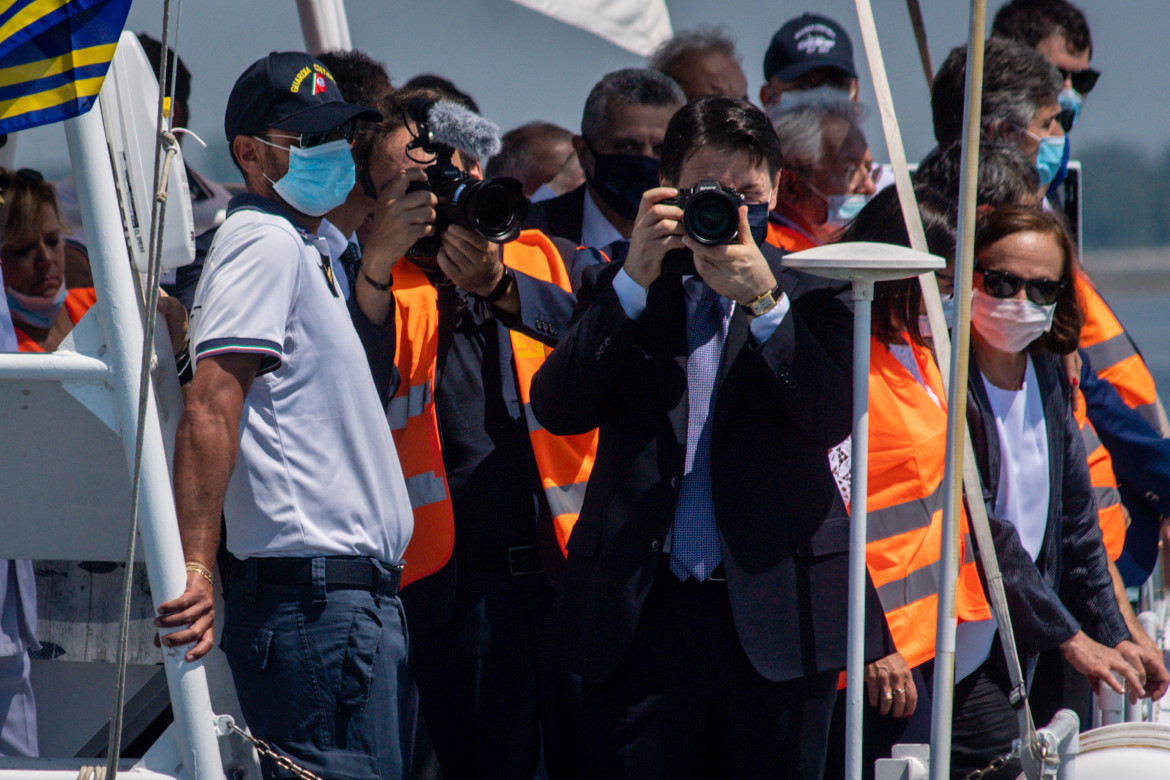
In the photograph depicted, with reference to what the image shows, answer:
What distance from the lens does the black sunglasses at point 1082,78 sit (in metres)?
4.32

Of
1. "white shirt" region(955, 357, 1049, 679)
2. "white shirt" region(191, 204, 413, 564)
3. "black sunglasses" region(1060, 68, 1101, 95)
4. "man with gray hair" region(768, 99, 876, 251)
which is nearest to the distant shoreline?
"black sunglasses" region(1060, 68, 1101, 95)

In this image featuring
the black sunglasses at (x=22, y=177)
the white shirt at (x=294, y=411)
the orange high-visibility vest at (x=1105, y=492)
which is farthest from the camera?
the black sunglasses at (x=22, y=177)

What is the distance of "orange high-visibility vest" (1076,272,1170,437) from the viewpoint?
3324 mm

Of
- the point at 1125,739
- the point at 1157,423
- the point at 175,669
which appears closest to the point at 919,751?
the point at 1125,739

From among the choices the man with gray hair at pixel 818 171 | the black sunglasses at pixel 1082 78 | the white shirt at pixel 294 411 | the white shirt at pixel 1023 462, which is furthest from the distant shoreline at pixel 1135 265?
the white shirt at pixel 294 411

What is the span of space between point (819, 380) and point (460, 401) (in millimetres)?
900

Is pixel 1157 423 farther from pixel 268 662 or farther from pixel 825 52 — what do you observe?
pixel 268 662

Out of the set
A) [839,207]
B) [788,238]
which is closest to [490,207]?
[788,238]

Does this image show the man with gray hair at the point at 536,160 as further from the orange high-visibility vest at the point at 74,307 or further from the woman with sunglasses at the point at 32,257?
the orange high-visibility vest at the point at 74,307

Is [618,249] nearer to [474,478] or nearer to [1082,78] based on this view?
[474,478]

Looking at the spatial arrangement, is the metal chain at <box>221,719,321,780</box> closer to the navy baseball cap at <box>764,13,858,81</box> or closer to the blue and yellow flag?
the blue and yellow flag

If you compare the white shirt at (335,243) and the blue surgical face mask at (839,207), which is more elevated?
the blue surgical face mask at (839,207)

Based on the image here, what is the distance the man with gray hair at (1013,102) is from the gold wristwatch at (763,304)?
5.35 feet

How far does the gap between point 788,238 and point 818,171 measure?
364mm
